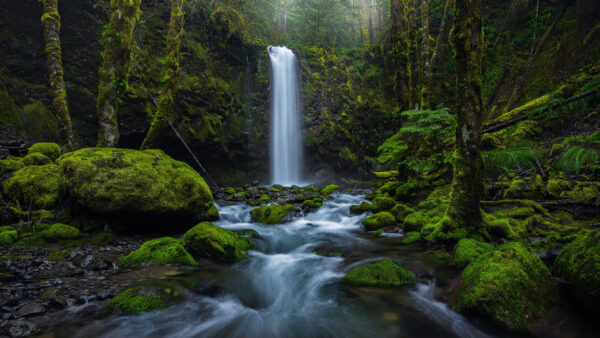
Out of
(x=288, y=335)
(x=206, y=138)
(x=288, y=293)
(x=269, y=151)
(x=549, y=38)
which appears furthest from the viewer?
(x=269, y=151)

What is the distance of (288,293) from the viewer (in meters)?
4.34

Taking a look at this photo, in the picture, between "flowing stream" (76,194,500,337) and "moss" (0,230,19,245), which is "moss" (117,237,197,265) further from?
"moss" (0,230,19,245)

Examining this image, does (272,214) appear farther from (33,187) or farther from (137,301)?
(33,187)

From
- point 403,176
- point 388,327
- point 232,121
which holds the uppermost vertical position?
point 232,121

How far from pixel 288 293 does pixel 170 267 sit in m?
2.16

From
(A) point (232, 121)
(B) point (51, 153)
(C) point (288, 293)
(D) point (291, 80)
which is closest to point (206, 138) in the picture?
(A) point (232, 121)

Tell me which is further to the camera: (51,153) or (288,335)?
(51,153)

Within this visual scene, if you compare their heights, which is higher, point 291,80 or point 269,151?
point 291,80

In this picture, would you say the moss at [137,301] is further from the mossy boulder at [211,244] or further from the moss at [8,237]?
the moss at [8,237]

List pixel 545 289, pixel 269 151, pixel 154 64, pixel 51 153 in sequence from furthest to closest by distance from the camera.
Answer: pixel 269 151, pixel 154 64, pixel 51 153, pixel 545 289

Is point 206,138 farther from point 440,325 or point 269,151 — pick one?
point 440,325

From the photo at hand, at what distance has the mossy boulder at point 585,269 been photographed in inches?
86.0

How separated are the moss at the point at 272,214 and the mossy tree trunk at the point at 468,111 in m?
5.29

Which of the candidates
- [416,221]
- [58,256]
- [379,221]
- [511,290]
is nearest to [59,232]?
[58,256]
